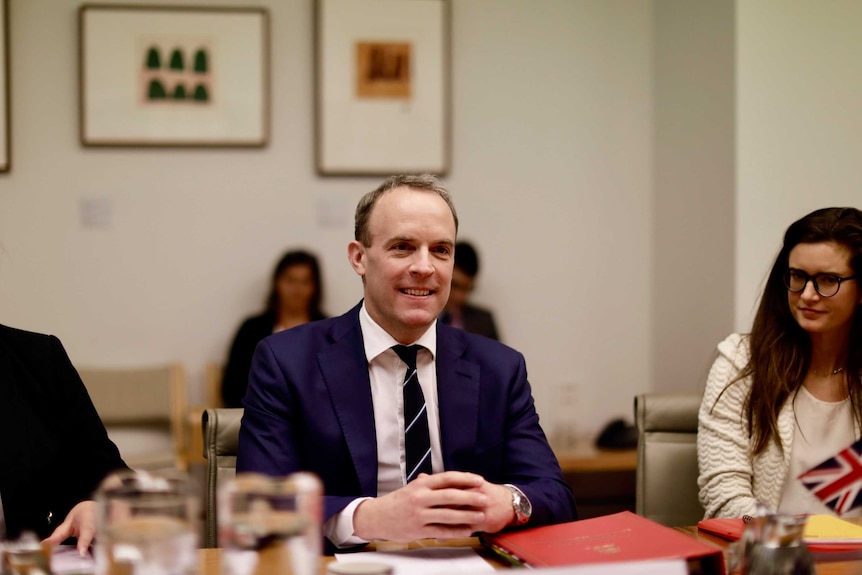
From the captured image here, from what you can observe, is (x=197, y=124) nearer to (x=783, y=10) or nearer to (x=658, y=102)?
(x=658, y=102)

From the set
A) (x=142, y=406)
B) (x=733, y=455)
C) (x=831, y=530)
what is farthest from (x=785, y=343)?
(x=142, y=406)

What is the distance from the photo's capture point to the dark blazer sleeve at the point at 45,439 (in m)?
1.80

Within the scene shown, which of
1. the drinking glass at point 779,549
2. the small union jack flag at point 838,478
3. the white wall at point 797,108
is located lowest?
the small union jack flag at point 838,478

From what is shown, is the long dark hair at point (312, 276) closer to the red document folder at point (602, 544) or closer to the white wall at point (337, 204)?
the white wall at point (337, 204)

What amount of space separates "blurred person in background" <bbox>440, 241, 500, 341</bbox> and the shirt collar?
2468 mm

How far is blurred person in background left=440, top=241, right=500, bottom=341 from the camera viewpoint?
453 centimetres

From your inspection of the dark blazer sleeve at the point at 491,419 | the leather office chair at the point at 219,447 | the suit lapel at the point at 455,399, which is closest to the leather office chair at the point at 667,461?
the dark blazer sleeve at the point at 491,419

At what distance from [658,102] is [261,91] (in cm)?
202

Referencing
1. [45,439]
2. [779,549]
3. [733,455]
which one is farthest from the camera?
[733,455]

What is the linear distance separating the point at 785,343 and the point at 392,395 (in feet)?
3.55

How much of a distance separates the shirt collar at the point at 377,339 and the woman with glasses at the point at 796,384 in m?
0.76

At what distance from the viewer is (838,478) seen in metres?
2.26

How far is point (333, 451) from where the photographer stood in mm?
1874

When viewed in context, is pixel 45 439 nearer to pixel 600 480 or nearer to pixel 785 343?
pixel 785 343
